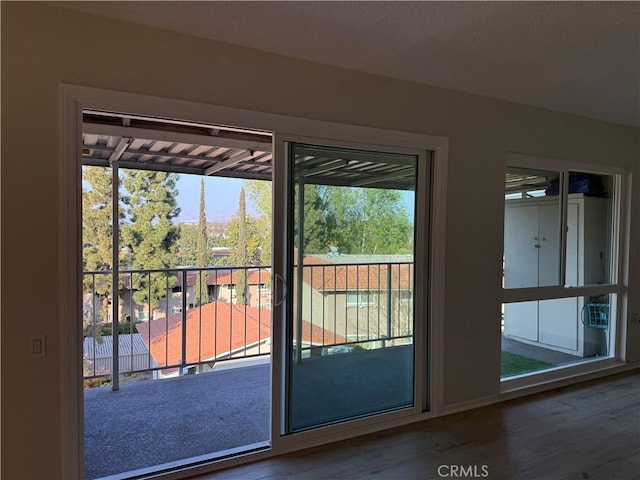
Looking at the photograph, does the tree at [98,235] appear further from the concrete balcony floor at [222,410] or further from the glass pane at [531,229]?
the glass pane at [531,229]

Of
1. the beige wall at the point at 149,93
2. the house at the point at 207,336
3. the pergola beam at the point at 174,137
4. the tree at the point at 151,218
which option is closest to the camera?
the beige wall at the point at 149,93

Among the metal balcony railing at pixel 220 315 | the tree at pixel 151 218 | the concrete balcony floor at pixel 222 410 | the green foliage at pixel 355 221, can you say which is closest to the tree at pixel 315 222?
the green foliage at pixel 355 221

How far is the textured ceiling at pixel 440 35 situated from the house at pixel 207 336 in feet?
8.99

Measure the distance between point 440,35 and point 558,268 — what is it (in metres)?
2.62

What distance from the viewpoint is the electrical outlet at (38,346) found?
1944 mm

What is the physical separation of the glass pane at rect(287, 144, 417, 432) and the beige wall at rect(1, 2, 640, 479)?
0.32 metres

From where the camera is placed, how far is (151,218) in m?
4.71

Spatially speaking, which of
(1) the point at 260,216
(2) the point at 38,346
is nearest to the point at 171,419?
(2) the point at 38,346

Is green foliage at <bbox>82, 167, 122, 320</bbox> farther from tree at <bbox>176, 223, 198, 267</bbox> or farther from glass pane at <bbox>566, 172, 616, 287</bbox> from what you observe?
glass pane at <bbox>566, 172, 616, 287</bbox>

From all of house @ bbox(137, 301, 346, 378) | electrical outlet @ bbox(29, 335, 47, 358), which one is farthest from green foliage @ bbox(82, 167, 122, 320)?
electrical outlet @ bbox(29, 335, 47, 358)

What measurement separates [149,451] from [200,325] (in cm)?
206

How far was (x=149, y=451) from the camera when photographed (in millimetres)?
2602

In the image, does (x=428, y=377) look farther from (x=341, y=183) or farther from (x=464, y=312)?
(x=341, y=183)

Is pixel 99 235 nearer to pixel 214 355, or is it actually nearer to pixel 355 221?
pixel 214 355
